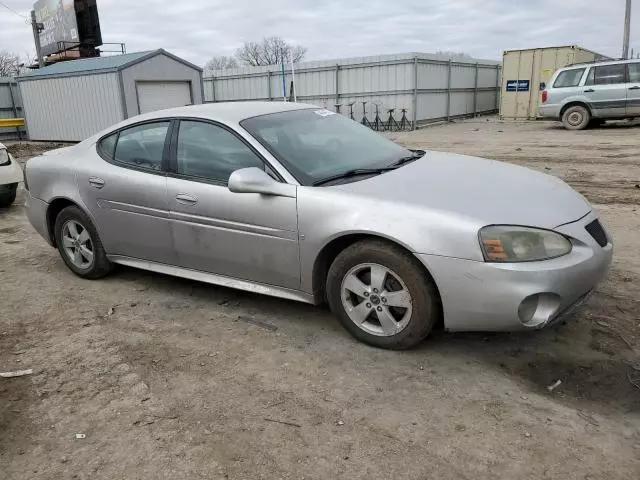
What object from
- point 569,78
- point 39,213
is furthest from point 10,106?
point 39,213

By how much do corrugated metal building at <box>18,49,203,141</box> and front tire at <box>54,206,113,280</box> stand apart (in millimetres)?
13904

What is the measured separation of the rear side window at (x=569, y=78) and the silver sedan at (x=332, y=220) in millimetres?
13546

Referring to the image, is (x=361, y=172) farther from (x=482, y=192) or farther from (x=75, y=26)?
(x=75, y=26)

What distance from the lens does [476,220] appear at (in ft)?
10.1

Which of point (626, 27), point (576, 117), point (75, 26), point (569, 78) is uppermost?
point (75, 26)

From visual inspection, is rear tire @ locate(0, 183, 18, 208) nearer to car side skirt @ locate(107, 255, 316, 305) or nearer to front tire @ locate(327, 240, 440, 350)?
car side skirt @ locate(107, 255, 316, 305)

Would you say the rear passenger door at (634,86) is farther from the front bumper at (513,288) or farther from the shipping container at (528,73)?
the front bumper at (513,288)

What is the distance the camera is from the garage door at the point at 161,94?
18.6m

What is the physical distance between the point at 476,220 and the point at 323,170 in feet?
3.79

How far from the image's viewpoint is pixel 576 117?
16406 millimetres

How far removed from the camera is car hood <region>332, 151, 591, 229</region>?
317cm

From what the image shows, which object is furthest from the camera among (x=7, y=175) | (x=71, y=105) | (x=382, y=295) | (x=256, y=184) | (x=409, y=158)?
(x=71, y=105)

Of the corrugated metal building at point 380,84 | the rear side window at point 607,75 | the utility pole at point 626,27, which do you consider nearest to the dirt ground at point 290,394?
the rear side window at point 607,75

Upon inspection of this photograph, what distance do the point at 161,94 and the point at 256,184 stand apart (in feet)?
56.0
